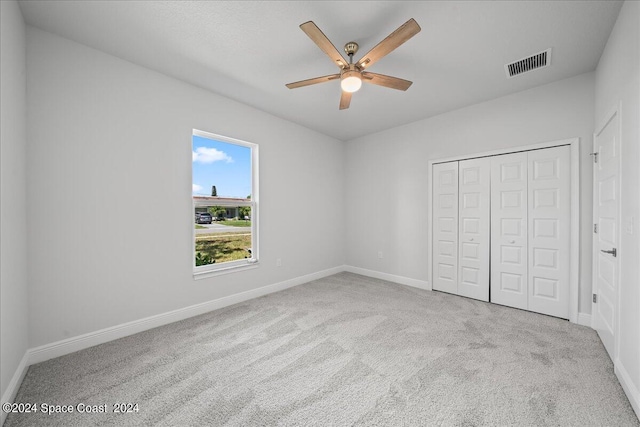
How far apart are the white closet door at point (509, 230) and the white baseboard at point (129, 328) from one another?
317 cm

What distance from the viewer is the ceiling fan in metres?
1.73

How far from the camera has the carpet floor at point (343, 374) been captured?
1529mm

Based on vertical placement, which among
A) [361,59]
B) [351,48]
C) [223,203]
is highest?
[351,48]

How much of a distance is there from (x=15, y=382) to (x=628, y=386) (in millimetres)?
4145

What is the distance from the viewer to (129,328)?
8.14ft

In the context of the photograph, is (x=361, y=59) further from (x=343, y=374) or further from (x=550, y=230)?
(x=550, y=230)

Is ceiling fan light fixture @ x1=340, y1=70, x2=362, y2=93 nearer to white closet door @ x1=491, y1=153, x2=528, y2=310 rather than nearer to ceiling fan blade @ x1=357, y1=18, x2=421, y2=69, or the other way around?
ceiling fan blade @ x1=357, y1=18, x2=421, y2=69

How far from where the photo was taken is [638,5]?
5.17ft

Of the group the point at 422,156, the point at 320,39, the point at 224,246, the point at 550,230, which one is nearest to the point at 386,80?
the point at 320,39

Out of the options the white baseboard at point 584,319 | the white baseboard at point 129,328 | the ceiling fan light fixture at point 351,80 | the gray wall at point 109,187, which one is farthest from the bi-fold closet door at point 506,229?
the gray wall at point 109,187

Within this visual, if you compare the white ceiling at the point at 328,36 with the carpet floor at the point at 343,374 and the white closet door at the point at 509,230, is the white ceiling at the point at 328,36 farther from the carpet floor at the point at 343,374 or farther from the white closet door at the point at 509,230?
the carpet floor at the point at 343,374

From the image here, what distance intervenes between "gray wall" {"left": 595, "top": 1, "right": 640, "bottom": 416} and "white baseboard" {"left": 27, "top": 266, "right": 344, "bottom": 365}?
3.55 meters

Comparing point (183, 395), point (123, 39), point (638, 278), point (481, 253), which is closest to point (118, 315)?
point (183, 395)

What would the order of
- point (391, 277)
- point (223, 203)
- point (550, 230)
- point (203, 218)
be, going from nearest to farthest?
Answer: 1. point (550, 230)
2. point (203, 218)
3. point (223, 203)
4. point (391, 277)
